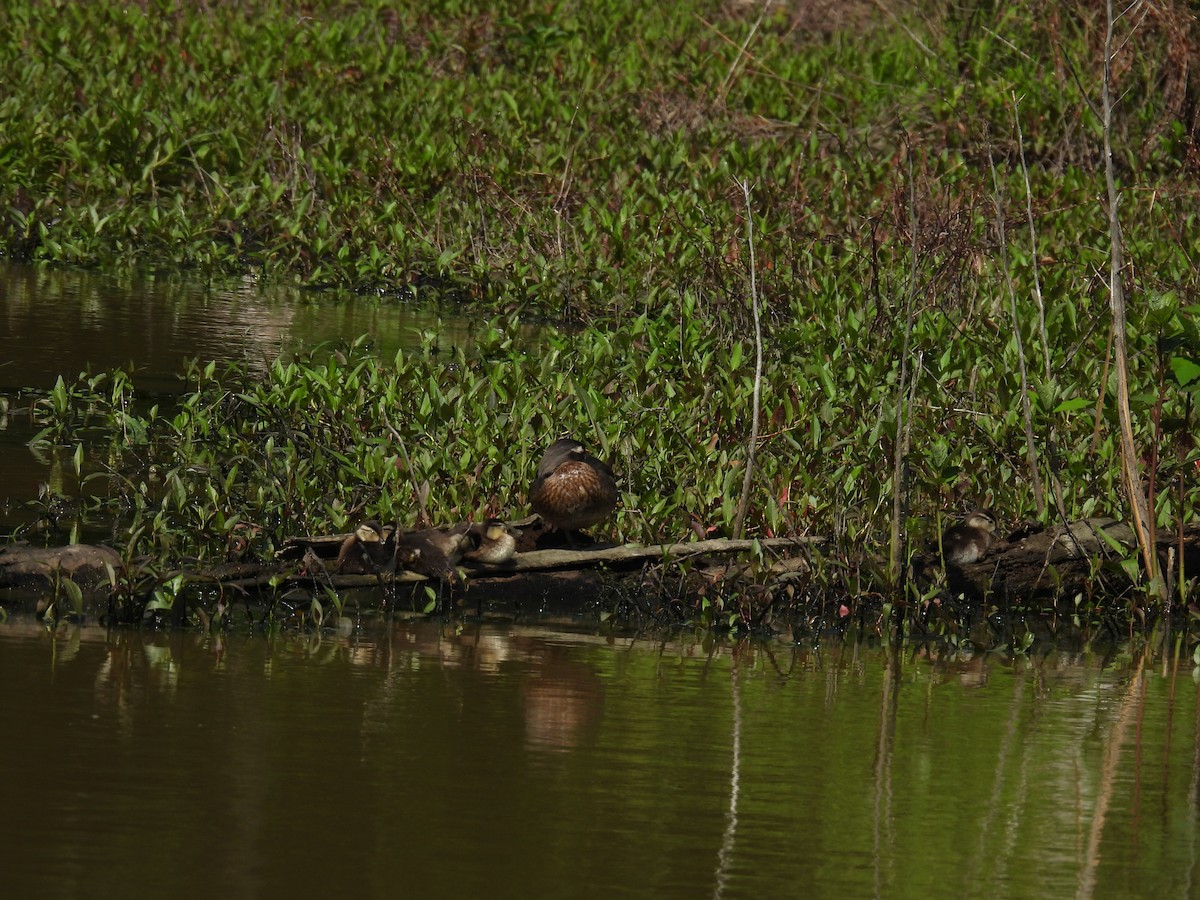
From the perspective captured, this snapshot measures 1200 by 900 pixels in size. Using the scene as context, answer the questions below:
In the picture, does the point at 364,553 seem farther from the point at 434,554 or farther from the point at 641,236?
the point at 641,236

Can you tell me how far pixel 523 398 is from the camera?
9.22 meters

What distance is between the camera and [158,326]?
487 inches

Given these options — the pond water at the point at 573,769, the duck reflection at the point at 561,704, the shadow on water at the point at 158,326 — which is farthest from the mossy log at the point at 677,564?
the shadow on water at the point at 158,326

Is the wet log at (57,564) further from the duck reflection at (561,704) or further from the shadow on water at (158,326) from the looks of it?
the shadow on water at (158,326)

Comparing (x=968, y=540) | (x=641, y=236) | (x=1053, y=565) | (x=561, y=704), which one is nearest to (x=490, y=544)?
(x=561, y=704)

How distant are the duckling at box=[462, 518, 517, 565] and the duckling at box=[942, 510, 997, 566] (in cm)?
159

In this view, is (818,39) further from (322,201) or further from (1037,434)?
(1037,434)

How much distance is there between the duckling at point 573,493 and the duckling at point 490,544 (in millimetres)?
229

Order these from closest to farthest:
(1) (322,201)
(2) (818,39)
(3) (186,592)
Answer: (3) (186,592), (1) (322,201), (2) (818,39)

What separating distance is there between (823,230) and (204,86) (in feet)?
19.2

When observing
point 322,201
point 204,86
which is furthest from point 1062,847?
point 204,86

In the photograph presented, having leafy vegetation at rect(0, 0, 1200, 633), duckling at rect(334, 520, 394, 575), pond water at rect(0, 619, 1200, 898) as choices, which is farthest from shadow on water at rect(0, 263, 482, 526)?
pond water at rect(0, 619, 1200, 898)

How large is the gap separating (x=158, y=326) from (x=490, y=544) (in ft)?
18.6

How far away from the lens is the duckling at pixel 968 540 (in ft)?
25.1
